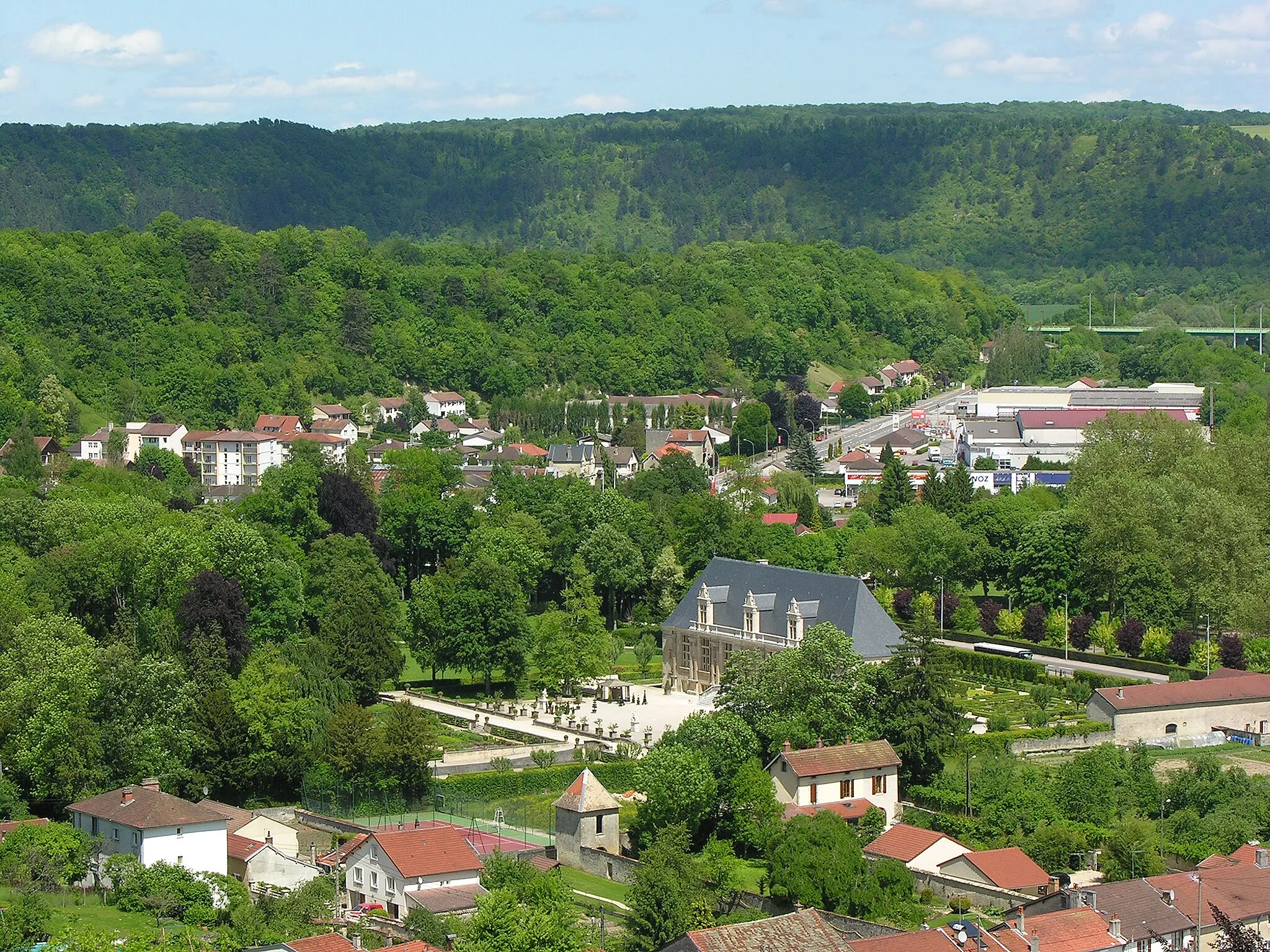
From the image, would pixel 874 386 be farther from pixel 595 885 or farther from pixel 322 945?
pixel 322 945

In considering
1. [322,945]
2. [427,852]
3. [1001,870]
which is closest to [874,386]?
[1001,870]

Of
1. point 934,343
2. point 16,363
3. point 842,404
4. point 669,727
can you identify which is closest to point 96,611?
point 669,727

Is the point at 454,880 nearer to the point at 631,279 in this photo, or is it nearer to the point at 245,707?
the point at 245,707

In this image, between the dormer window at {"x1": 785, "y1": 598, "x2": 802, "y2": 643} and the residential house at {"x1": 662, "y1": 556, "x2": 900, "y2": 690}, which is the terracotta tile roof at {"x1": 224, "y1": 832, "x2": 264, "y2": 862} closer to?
the residential house at {"x1": 662, "y1": 556, "x2": 900, "y2": 690}

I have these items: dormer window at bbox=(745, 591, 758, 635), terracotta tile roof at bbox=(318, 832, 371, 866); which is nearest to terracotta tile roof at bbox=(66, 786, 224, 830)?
terracotta tile roof at bbox=(318, 832, 371, 866)

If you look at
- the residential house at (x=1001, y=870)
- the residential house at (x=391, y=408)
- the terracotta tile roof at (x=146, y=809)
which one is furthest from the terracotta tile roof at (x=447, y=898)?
the residential house at (x=391, y=408)

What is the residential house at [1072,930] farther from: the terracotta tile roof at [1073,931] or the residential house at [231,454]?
the residential house at [231,454]

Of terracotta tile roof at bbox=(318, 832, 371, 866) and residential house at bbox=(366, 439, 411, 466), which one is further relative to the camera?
residential house at bbox=(366, 439, 411, 466)
